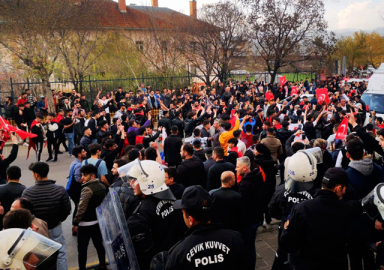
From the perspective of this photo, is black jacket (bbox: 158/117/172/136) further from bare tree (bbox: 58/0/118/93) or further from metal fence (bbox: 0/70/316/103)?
bare tree (bbox: 58/0/118/93)

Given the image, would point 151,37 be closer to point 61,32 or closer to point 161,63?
point 161,63

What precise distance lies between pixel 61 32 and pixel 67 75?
206 inches

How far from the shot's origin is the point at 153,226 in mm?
3580

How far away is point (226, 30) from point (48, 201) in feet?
79.6

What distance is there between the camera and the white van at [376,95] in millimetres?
13219

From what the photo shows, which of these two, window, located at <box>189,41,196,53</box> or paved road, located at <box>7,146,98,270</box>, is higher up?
window, located at <box>189,41,196,53</box>

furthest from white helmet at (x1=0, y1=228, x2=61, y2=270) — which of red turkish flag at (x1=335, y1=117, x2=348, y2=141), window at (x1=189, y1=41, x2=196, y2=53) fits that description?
window at (x1=189, y1=41, x2=196, y2=53)

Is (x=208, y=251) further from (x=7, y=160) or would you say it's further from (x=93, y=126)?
(x=93, y=126)

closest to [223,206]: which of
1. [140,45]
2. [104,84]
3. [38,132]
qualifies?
[38,132]

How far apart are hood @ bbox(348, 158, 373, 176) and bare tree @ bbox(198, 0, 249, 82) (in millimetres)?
21874

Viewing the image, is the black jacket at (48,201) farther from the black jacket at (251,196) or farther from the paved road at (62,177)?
the black jacket at (251,196)

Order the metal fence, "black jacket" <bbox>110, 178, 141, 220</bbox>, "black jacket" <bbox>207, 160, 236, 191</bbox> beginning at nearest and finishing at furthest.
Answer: "black jacket" <bbox>110, 178, 141, 220</bbox>
"black jacket" <bbox>207, 160, 236, 191</bbox>
the metal fence

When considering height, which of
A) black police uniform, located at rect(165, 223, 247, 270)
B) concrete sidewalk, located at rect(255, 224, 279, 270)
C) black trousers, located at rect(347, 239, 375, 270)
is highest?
black police uniform, located at rect(165, 223, 247, 270)

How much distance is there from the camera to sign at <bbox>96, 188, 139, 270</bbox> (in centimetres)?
330
